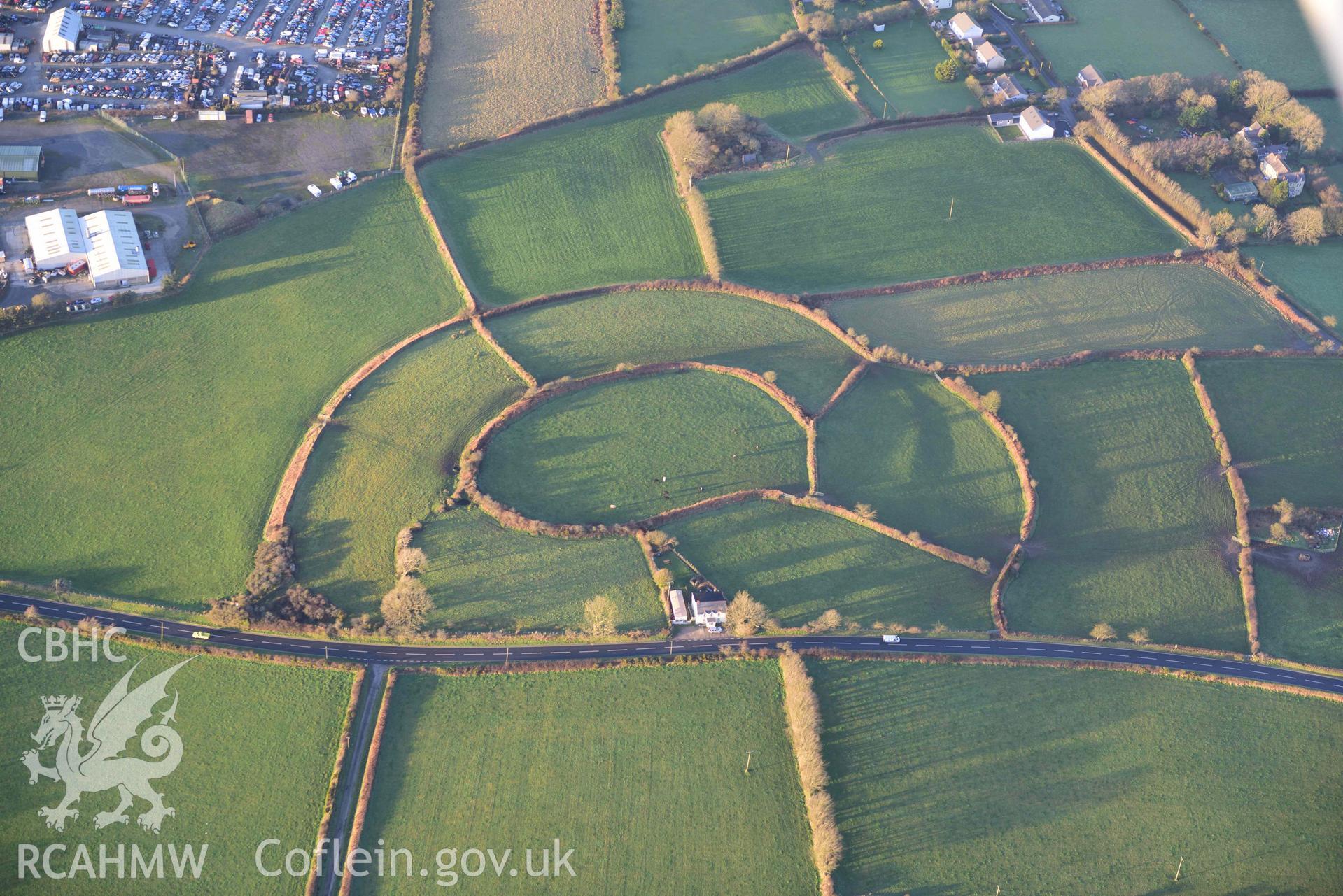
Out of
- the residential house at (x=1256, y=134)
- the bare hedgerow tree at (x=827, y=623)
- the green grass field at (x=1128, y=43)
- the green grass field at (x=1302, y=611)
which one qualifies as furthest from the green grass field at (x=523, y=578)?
the residential house at (x=1256, y=134)

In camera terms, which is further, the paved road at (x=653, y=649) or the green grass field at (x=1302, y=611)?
the green grass field at (x=1302, y=611)

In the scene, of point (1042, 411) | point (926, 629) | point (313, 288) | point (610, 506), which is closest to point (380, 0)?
point (313, 288)

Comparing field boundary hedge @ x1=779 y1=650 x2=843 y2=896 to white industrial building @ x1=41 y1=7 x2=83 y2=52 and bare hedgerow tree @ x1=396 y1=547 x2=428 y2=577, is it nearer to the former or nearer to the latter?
bare hedgerow tree @ x1=396 y1=547 x2=428 y2=577

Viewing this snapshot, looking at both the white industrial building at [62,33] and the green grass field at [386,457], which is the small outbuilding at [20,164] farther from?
the green grass field at [386,457]

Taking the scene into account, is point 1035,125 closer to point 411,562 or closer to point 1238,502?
point 1238,502

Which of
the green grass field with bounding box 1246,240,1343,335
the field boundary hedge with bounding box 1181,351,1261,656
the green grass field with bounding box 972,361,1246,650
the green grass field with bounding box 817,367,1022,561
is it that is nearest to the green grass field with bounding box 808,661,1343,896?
the green grass field with bounding box 972,361,1246,650

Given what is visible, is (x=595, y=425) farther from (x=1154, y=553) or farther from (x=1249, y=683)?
(x=1249, y=683)
